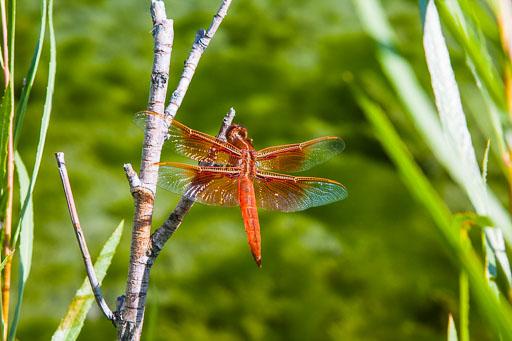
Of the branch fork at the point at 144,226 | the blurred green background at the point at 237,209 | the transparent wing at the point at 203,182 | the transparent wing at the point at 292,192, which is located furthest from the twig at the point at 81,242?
the blurred green background at the point at 237,209

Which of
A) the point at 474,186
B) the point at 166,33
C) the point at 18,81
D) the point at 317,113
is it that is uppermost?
the point at 18,81

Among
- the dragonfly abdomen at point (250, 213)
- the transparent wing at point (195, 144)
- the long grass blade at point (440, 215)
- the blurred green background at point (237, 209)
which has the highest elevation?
the blurred green background at point (237, 209)

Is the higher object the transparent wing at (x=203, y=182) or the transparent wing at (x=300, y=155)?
the transparent wing at (x=300, y=155)

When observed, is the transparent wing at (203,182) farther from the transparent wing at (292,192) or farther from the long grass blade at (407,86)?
the long grass blade at (407,86)

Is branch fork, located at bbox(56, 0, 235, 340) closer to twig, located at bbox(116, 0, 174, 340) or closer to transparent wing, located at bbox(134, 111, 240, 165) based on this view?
twig, located at bbox(116, 0, 174, 340)

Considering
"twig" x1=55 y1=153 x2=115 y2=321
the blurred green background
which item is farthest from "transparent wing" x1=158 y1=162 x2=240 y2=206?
the blurred green background

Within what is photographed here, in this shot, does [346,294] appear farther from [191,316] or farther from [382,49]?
[382,49]

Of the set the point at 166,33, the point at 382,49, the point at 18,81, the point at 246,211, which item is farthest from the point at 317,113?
the point at 382,49

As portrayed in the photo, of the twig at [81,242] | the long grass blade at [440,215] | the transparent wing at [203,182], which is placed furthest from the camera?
the transparent wing at [203,182]
